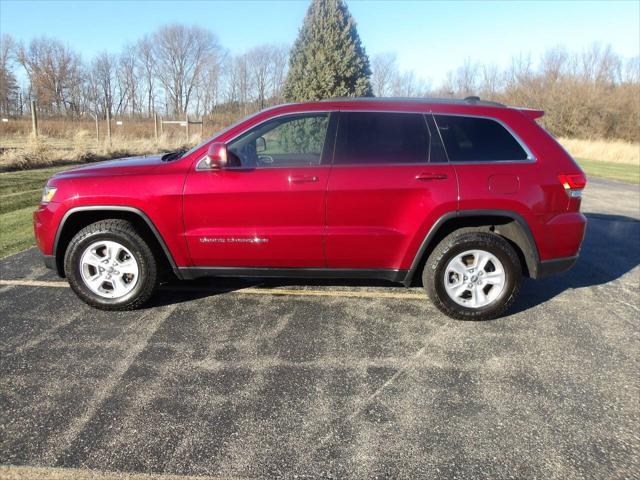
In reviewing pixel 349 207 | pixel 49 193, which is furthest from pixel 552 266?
pixel 49 193

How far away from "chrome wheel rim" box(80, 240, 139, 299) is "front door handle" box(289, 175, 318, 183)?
1.55 m

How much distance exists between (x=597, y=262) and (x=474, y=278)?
9.64 feet

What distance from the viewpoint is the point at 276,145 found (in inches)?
173

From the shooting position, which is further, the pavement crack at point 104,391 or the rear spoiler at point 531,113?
the rear spoiler at point 531,113

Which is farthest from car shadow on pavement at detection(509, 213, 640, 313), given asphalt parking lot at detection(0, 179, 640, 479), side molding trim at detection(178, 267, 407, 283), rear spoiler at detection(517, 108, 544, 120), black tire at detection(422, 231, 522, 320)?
rear spoiler at detection(517, 108, 544, 120)

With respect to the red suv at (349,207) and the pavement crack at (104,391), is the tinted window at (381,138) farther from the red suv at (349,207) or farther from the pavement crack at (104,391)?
the pavement crack at (104,391)

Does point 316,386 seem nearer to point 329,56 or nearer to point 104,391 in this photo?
point 104,391

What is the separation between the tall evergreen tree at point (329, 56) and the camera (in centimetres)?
1438

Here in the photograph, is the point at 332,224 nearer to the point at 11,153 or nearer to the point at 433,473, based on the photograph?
the point at 433,473

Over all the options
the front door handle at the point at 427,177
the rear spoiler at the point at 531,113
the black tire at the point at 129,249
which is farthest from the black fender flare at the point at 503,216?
the black tire at the point at 129,249

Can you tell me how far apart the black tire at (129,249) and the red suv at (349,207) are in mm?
12

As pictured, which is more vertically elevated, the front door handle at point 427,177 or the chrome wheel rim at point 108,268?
the front door handle at point 427,177

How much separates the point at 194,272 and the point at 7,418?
176cm

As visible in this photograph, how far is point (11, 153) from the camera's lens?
13555mm
